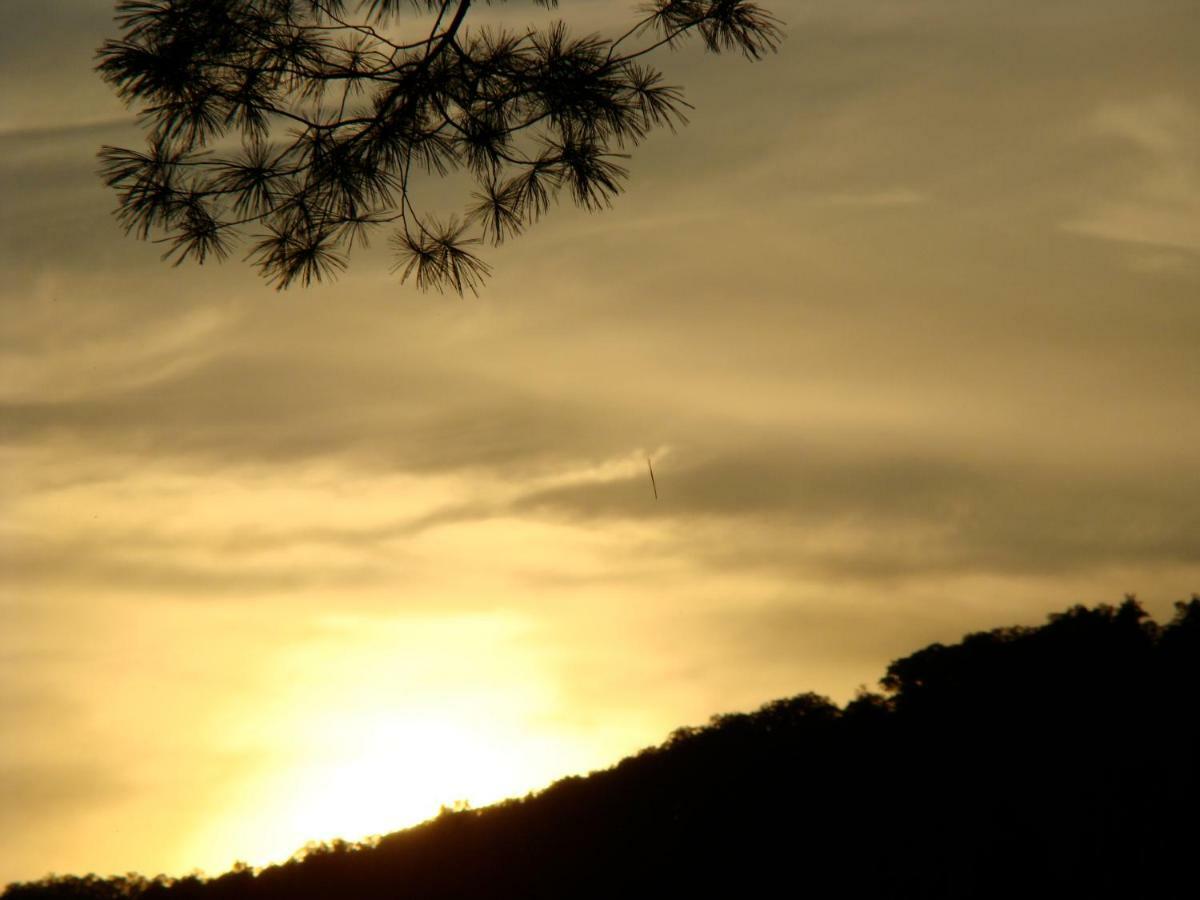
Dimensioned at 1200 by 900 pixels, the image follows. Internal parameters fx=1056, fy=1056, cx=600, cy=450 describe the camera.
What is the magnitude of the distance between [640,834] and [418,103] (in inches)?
153

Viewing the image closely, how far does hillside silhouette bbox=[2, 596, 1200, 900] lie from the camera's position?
4699 millimetres

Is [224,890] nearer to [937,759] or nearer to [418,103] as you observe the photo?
[937,759]

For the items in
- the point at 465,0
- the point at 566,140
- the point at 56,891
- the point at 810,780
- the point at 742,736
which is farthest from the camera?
the point at 56,891

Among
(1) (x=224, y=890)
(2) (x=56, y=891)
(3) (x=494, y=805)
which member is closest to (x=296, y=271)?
(3) (x=494, y=805)

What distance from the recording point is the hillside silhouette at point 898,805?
470 centimetres

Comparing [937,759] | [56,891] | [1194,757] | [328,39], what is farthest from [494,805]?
[328,39]

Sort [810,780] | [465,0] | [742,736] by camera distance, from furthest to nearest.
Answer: [742,736] → [810,780] → [465,0]

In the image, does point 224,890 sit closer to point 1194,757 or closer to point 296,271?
point 296,271

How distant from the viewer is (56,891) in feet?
23.0

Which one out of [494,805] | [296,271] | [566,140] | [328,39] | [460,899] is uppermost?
[328,39]

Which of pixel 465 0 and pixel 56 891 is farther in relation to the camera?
pixel 56 891

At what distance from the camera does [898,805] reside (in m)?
5.23

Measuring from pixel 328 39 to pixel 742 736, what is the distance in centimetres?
429

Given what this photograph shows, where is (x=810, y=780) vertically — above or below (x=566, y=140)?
below
